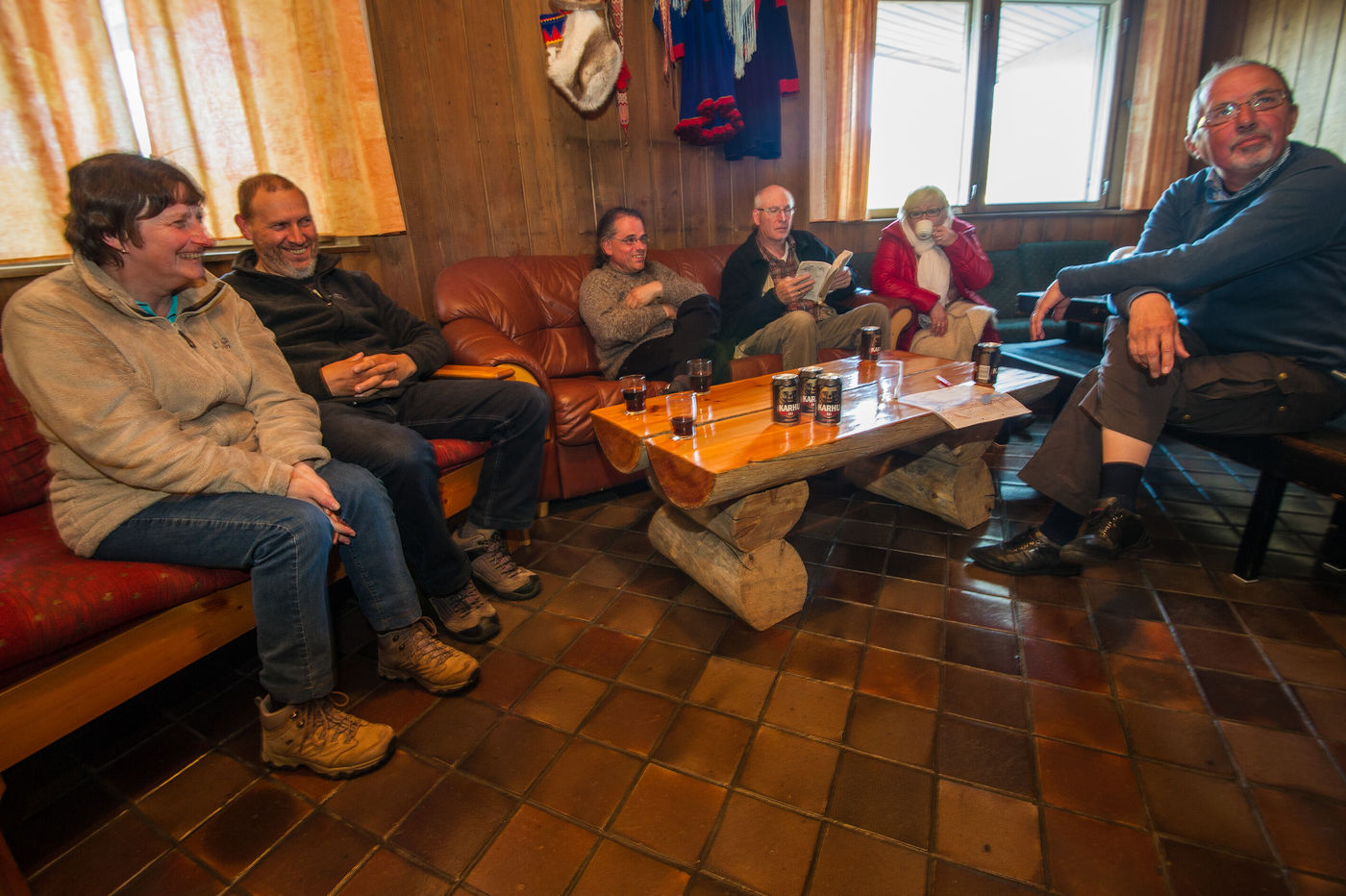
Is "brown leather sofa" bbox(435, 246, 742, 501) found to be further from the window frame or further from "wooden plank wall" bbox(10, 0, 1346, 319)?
the window frame


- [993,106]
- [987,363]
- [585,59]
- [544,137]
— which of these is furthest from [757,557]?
[993,106]

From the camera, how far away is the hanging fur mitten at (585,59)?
2.90m

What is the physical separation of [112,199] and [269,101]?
4.52ft

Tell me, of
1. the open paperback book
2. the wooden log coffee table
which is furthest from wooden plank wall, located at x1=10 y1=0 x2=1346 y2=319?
the wooden log coffee table

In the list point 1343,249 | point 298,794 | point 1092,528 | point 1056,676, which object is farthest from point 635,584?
point 1343,249

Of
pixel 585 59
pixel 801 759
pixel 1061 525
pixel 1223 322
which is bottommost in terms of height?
pixel 801 759

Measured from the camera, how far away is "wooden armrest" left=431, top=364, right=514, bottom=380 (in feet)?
6.70

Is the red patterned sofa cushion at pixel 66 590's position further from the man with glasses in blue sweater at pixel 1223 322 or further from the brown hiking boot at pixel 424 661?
the man with glasses in blue sweater at pixel 1223 322

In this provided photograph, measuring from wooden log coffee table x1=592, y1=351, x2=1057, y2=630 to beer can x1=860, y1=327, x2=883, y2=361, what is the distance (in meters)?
0.22

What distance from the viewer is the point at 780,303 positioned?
9.00 ft

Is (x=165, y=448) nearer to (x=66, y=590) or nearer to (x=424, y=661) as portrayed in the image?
(x=66, y=590)

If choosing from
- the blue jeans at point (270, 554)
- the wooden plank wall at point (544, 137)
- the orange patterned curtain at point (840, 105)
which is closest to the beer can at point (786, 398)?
the blue jeans at point (270, 554)

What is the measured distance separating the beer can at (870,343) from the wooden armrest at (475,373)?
1.32m

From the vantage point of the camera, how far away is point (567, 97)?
3.04 meters
